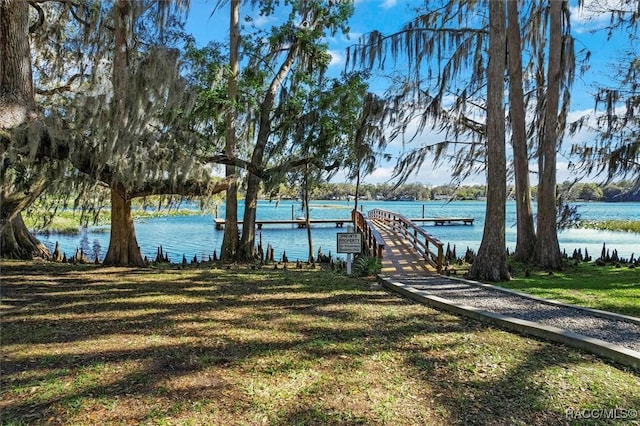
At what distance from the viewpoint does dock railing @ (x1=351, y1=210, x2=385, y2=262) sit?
1015 centimetres

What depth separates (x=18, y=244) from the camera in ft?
34.7

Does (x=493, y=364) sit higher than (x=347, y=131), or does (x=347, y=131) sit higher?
(x=347, y=131)

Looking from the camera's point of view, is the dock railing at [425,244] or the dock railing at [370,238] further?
the dock railing at [370,238]

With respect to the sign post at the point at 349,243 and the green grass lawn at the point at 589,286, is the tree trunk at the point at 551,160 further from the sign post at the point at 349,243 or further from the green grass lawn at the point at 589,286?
the sign post at the point at 349,243

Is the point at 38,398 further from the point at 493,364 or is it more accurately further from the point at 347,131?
the point at 347,131

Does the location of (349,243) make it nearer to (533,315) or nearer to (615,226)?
(533,315)

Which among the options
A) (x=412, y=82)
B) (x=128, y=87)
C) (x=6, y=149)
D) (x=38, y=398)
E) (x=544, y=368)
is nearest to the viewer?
(x=38, y=398)

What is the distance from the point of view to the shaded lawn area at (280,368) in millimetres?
2586

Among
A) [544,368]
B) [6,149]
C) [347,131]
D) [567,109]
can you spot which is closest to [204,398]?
[544,368]

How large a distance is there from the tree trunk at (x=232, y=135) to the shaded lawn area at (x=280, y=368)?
5710 millimetres

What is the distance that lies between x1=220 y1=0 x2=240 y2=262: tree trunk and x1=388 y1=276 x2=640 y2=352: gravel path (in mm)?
5486

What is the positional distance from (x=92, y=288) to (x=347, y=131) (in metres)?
6.65

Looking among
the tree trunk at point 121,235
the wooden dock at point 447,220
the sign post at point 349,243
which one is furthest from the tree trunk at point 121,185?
the wooden dock at point 447,220

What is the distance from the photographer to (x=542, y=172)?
10344 millimetres
